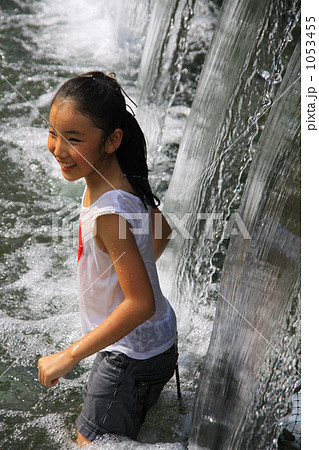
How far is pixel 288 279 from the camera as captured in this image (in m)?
2.20

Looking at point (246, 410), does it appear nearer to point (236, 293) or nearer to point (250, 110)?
point (236, 293)

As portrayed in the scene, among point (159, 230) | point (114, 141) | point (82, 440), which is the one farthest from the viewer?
point (159, 230)

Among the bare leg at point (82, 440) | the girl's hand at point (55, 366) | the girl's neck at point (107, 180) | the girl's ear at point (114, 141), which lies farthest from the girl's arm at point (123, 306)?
the bare leg at point (82, 440)

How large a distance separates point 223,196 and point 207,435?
1.60 meters

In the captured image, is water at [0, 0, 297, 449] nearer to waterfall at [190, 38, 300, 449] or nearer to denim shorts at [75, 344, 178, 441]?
denim shorts at [75, 344, 178, 441]

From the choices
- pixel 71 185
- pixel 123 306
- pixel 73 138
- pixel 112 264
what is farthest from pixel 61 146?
pixel 71 185

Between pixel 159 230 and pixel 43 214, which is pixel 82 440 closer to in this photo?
pixel 159 230

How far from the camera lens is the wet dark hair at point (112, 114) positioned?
2.04m

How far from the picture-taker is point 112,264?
215cm

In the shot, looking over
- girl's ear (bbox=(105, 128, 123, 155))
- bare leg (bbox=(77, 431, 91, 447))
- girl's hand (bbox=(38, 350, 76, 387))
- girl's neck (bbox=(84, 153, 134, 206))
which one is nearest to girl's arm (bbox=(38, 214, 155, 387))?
girl's hand (bbox=(38, 350, 76, 387))

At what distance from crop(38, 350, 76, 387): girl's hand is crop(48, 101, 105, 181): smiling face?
26.4 inches

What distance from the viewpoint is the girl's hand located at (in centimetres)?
201

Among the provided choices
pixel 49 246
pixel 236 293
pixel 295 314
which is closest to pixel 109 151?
pixel 236 293

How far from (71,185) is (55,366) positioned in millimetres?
2680
